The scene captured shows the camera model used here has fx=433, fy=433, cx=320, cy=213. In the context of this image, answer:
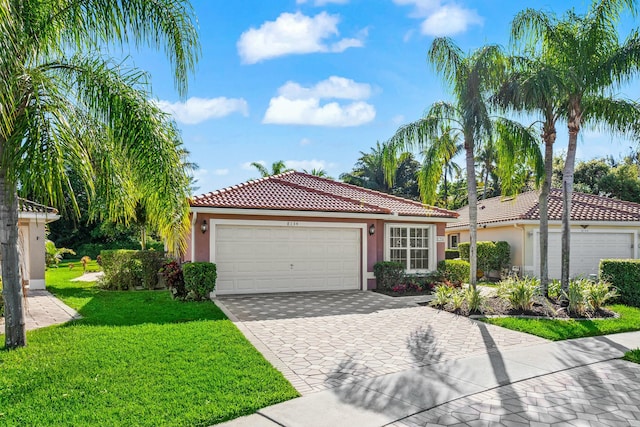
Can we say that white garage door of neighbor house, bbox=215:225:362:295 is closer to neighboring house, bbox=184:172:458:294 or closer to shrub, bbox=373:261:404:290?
neighboring house, bbox=184:172:458:294

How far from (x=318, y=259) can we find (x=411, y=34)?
8.05m

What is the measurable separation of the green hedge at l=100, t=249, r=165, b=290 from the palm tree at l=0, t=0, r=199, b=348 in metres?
9.27

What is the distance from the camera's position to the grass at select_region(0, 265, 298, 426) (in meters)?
4.92

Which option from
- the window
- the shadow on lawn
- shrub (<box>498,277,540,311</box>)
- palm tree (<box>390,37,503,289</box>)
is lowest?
the shadow on lawn

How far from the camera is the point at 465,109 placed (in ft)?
40.2

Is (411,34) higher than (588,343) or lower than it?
higher

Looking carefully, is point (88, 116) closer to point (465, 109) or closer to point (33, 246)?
point (465, 109)

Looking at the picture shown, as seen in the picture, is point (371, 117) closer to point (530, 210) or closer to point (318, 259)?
point (318, 259)

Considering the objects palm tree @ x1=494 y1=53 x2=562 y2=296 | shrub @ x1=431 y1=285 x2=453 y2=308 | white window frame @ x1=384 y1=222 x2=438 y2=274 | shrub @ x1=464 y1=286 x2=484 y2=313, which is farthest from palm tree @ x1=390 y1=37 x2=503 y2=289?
white window frame @ x1=384 y1=222 x2=438 y2=274

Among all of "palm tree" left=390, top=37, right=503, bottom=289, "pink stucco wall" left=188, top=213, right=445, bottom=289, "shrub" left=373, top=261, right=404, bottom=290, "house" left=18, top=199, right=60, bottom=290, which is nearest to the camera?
"palm tree" left=390, top=37, right=503, bottom=289

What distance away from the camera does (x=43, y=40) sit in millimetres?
7105

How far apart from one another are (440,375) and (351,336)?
2.80m

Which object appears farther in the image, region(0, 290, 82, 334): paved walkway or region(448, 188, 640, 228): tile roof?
region(448, 188, 640, 228): tile roof

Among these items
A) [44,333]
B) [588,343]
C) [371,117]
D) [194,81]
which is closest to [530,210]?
[371,117]
